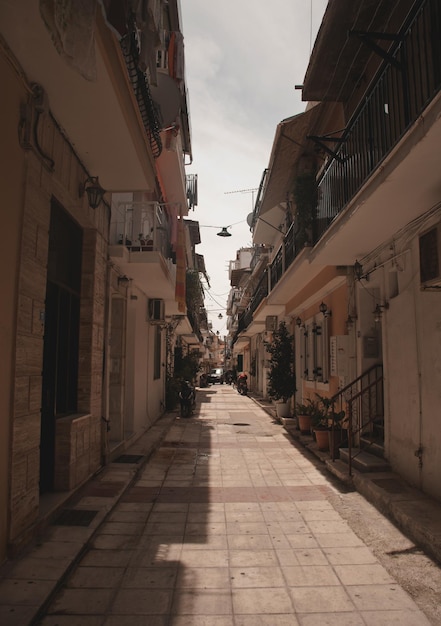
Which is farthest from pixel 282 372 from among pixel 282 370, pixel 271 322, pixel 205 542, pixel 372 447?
pixel 205 542

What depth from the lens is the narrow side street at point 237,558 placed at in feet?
10.8

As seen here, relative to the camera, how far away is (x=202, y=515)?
549 centimetres

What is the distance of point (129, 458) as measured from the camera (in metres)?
8.32

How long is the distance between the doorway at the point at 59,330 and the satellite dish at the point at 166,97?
348 centimetres

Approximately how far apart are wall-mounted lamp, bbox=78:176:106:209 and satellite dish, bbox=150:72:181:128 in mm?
2958

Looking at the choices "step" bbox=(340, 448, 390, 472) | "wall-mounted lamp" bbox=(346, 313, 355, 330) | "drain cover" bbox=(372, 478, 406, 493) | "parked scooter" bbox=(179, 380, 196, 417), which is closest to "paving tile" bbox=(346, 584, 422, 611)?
"drain cover" bbox=(372, 478, 406, 493)

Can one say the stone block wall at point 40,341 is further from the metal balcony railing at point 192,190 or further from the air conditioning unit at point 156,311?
the metal balcony railing at point 192,190

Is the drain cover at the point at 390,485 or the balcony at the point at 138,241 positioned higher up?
the balcony at the point at 138,241

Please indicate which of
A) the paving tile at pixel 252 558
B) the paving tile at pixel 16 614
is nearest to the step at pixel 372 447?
the paving tile at pixel 252 558

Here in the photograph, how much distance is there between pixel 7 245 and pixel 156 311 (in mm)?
8689

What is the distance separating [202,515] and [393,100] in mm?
5331

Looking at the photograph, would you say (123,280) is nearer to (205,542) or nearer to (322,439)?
(322,439)

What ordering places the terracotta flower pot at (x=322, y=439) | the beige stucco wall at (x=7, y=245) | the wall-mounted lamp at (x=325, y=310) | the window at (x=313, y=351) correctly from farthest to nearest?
A: the window at (x=313, y=351) < the wall-mounted lamp at (x=325, y=310) < the terracotta flower pot at (x=322, y=439) < the beige stucco wall at (x=7, y=245)

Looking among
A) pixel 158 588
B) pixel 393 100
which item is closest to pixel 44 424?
pixel 158 588
